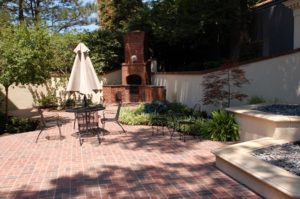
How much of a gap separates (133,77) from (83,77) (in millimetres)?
10274

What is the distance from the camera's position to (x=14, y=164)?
23.3 feet

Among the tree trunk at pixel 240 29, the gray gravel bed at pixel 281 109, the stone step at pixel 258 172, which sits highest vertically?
the tree trunk at pixel 240 29

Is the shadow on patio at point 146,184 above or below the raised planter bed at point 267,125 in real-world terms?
below

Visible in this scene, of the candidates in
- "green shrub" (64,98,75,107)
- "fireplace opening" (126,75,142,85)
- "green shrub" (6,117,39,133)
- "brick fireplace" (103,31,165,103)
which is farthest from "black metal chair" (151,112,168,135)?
"fireplace opening" (126,75,142,85)

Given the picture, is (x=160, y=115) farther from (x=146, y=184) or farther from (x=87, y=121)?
(x=146, y=184)

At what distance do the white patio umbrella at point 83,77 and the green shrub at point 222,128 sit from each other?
3.15 m

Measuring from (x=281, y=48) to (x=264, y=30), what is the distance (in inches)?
69.1

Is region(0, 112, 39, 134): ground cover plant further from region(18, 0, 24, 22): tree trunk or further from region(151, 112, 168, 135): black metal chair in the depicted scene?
region(18, 0, 24, 22): tree trunk

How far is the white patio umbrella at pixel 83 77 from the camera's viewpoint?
9734mm

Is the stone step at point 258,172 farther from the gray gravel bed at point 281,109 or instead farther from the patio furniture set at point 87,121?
the patio furniture set at point 87,121

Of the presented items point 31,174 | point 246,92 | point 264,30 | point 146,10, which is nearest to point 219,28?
point 264,30

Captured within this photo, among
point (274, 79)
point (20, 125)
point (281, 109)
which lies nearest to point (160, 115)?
point (274, 79)

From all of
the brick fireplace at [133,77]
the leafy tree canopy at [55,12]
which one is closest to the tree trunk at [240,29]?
the brick fireplace at [133,77]

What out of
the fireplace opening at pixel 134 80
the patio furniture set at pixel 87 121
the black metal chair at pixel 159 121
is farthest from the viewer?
the fireplace opening at pixel 134 80
